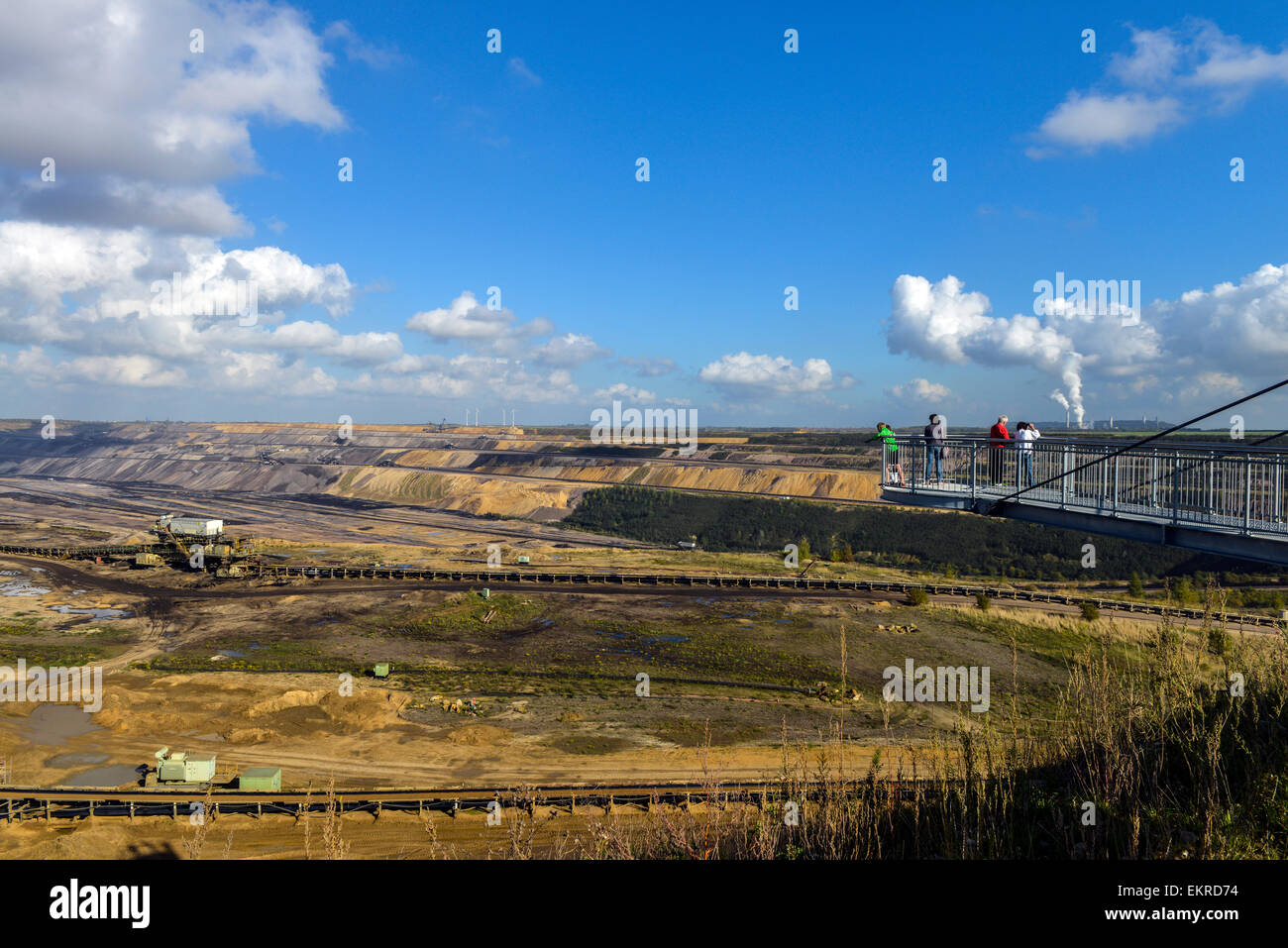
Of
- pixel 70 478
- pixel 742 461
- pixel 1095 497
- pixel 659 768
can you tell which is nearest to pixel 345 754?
pixel 659 768

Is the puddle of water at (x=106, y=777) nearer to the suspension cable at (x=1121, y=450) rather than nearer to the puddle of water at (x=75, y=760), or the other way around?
the puddle of water at (x=75, y=760)

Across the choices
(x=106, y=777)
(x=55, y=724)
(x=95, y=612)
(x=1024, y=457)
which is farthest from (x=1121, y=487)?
(x=95, y=612)

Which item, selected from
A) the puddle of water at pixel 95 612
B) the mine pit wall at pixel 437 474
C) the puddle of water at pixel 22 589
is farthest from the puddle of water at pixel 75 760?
the mine pit wall at pixel 437 474

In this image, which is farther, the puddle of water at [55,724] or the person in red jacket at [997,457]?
the puddle of water at [55,724]

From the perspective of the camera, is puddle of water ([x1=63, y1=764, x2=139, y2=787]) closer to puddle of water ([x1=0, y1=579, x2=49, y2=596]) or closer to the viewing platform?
the viewing platform

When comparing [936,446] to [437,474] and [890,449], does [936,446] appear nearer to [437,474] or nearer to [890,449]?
[890,449]

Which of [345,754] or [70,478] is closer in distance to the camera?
[345,754]
